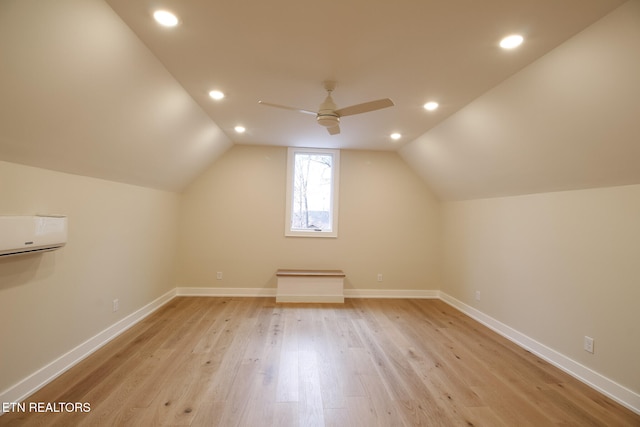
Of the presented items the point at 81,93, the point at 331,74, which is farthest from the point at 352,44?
the point at 81,93

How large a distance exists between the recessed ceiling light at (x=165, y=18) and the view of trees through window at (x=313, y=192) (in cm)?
325

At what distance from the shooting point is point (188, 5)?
5.35ft

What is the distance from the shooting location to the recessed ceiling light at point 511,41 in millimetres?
1806

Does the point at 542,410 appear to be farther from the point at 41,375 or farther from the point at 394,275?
the point at 41,375

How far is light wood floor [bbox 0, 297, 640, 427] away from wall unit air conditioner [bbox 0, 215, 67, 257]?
1064 millimetres

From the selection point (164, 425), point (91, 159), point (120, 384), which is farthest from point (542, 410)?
point (91, 159)

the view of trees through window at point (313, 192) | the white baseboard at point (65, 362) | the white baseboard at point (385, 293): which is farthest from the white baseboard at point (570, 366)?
the white baseboard at point (65, 362)

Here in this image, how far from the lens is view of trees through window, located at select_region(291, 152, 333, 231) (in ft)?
16.4

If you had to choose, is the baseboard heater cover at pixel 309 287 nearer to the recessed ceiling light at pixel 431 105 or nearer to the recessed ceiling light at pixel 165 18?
the recessed ceiling light at pixel 431 105

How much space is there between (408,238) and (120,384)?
430cm

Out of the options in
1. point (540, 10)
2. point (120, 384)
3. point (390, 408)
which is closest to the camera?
point (540, 10)

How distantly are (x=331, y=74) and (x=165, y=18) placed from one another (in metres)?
1.23

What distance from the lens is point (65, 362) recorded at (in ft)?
7.67

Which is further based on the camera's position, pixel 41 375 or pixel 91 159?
pixel 91 159
